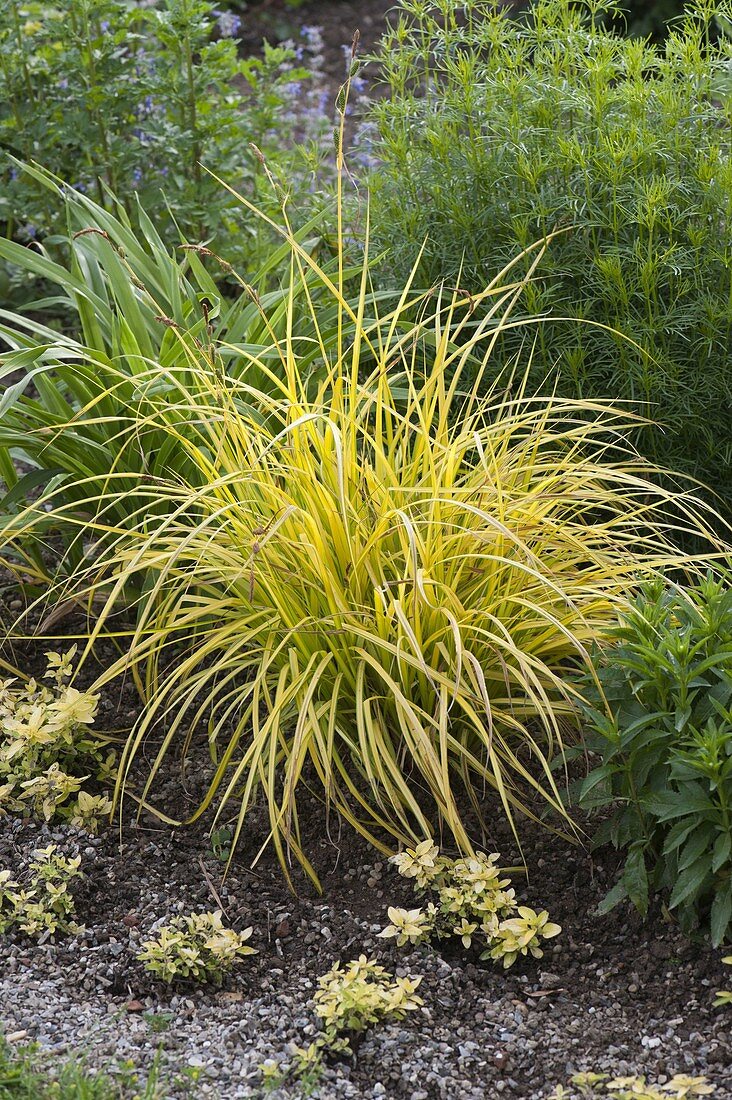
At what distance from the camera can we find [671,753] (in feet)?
7.50

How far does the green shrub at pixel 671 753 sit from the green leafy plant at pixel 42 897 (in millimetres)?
1046

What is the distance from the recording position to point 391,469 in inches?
108

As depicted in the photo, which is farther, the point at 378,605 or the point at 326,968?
the point at 378,605

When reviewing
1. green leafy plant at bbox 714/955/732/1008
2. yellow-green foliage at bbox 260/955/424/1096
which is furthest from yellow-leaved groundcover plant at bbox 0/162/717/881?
green leafy plant at bbox 714/955/732/1008

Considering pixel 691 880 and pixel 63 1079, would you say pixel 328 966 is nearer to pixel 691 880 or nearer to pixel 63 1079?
pixel 63 1079

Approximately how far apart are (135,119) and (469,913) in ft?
10.7

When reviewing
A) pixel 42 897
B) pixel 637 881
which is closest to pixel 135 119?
pixel 42 897

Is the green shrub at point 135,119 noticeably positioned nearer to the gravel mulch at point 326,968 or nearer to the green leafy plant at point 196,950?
the gravel mulch at point 326,968

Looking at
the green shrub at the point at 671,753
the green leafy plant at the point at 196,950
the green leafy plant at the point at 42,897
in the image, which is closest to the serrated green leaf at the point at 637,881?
the green shrub at the point at 671,753

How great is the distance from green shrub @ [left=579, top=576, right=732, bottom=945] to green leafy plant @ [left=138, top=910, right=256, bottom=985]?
0.72 meters

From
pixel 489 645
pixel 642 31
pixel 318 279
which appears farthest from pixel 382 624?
pixel 642 31

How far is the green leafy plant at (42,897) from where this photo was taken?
238 centimetres

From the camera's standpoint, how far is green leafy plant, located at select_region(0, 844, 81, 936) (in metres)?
2.38

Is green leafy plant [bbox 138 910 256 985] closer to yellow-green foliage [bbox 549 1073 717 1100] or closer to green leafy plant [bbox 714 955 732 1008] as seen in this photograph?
yellow-green foliage [bbox 549 1073 717 1100]
